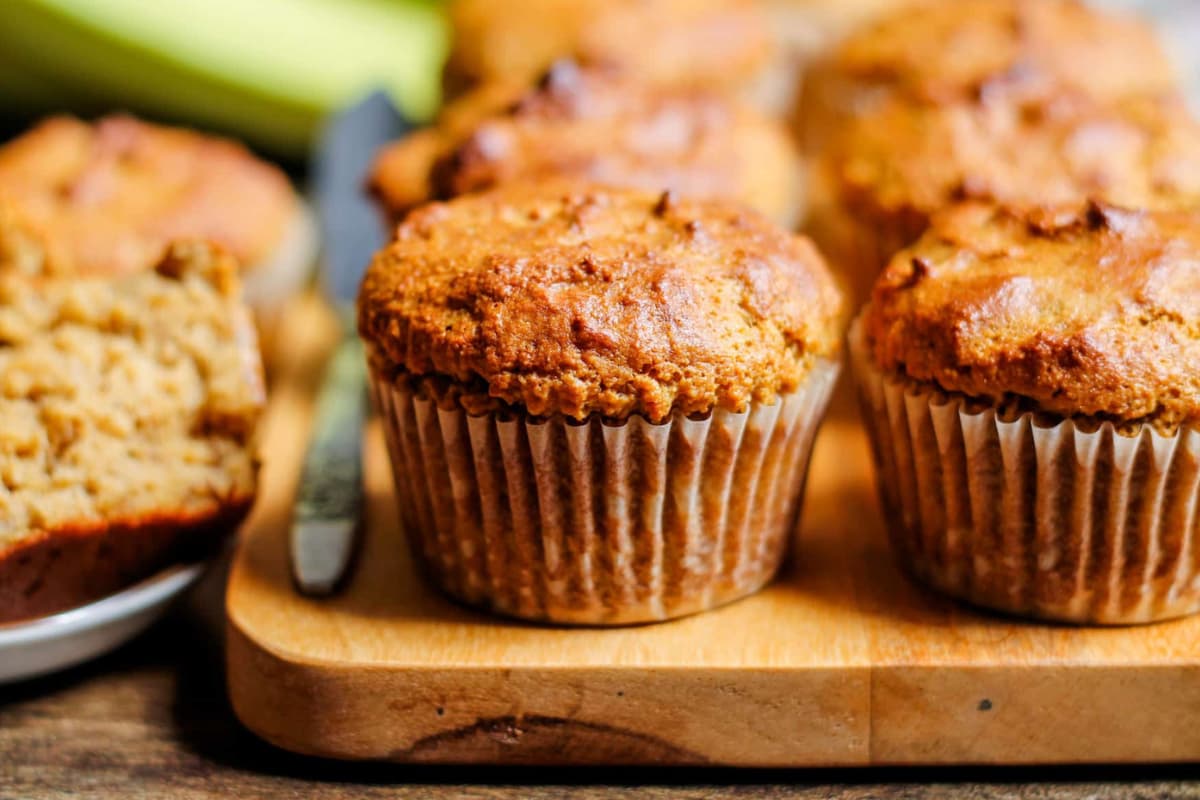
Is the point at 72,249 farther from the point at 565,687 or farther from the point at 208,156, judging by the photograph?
the point at 565,687

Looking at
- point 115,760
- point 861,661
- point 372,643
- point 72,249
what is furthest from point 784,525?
point 72,249

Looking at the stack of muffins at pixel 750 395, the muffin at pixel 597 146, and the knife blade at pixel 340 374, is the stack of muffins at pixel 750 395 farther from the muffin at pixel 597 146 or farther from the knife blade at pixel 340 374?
the muffin at pixel 597 146

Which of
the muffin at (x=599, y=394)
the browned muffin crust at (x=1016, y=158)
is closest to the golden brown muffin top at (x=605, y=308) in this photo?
the muffin at (x=599, y=394)

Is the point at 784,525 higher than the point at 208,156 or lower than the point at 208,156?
lower

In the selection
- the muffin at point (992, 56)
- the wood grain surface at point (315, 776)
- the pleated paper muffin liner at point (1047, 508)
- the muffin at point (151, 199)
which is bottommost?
the wood grain surface at point (315, 776)

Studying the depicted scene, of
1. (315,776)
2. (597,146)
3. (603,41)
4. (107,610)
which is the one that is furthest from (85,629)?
(603,41)
